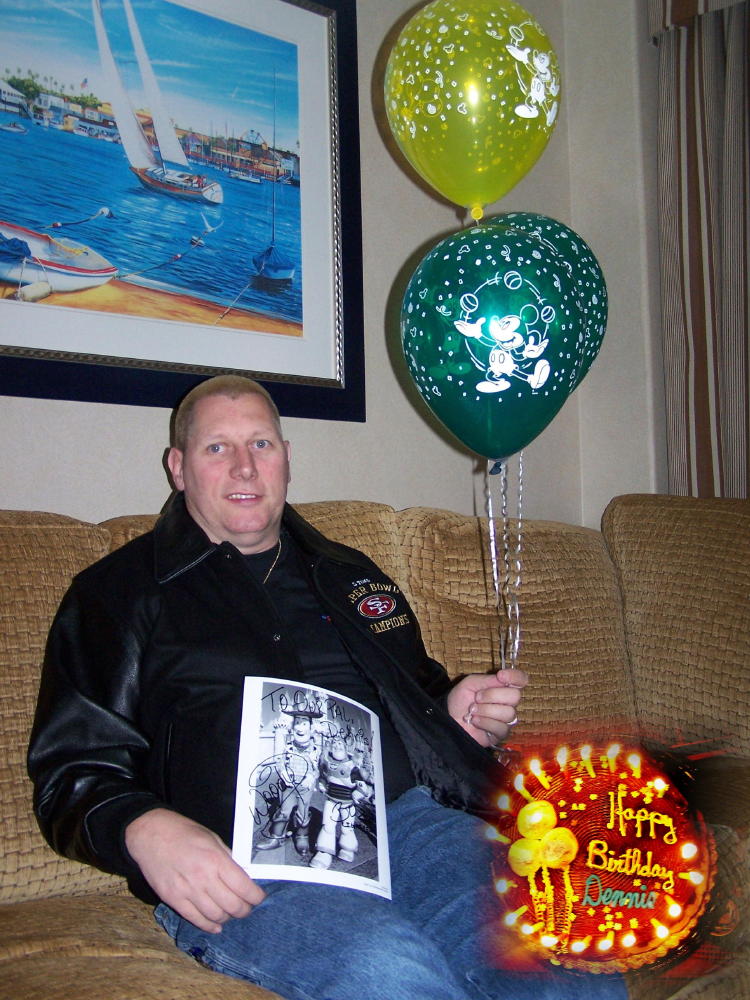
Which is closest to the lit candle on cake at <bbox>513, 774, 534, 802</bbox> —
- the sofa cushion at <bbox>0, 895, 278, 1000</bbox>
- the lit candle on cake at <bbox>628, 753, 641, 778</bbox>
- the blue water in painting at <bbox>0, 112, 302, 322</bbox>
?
the lit candle on cake at <bbox>628, 753, 641, 778</bbox>

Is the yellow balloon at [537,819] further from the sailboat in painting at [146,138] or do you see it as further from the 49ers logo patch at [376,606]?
the sailboat in painting at [146,138]

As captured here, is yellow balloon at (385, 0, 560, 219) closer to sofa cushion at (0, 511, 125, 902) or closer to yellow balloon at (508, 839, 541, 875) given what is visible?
sofa cushion at (0, 511, 125, 902)

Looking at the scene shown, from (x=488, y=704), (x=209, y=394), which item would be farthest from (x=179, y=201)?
(x=488, y=704)

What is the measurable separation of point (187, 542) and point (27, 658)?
29 cm

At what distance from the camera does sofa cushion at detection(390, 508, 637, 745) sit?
5.62 ft

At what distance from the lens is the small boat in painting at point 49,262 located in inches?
61.7

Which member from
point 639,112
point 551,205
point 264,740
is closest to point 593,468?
point 551,205

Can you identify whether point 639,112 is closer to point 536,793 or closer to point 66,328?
point 66,328

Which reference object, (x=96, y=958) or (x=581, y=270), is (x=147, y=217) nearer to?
(x=581, y=270)

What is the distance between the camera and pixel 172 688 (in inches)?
47.1

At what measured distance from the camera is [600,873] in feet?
3.08

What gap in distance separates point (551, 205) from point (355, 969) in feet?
6.93

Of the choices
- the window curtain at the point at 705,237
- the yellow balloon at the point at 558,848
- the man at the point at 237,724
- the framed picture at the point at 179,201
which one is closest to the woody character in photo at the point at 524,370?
the yellow balloon at the point at 558,848

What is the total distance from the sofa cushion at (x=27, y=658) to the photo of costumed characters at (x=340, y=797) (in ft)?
1.46
